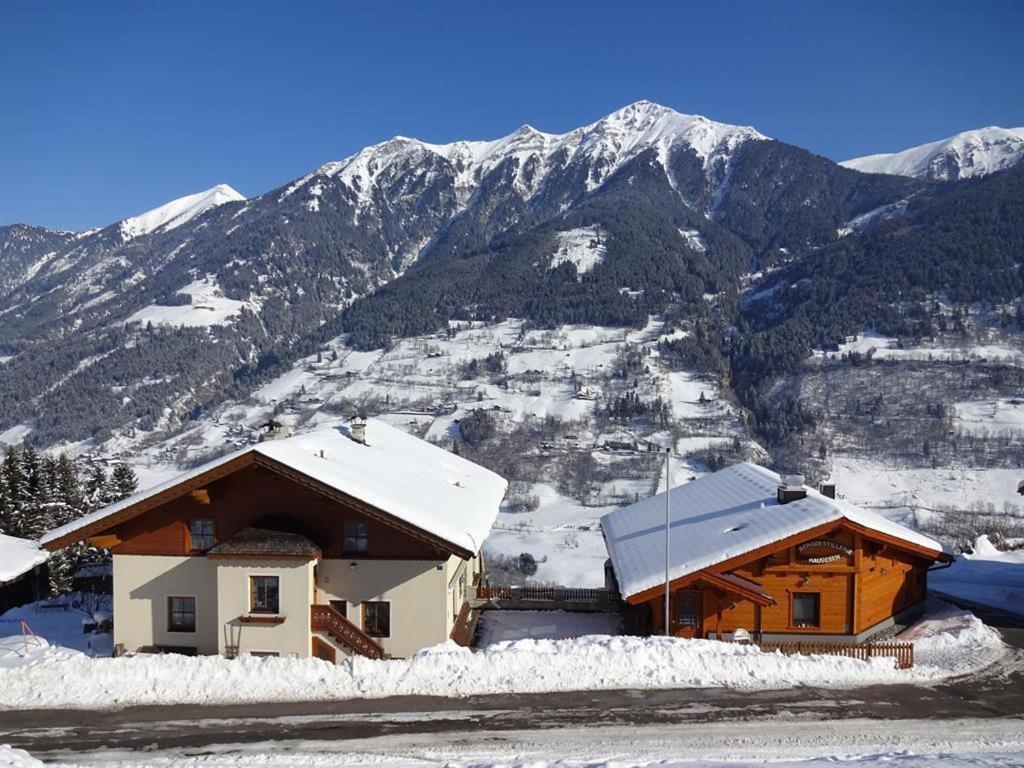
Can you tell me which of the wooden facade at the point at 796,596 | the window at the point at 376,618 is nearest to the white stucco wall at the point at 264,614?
the window at the point at 376,618

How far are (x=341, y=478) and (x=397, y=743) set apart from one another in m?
9.25

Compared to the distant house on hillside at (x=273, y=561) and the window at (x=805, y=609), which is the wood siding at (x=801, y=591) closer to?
the window at (x=805, y=609)

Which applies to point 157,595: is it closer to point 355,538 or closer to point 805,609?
point 355,538

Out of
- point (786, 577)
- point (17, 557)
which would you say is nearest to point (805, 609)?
point (786, 577)

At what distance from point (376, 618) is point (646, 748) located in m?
9.98

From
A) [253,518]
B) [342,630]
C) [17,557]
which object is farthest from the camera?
[17,557]

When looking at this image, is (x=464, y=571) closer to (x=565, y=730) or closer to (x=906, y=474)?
(x=565, y=730)

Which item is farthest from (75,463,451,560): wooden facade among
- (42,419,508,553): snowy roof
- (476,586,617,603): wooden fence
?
(476,586,617,603): wooden fence

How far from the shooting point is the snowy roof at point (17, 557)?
3288 centimetres

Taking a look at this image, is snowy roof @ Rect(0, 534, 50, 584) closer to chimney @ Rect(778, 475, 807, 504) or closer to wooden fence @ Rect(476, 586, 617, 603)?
wooden fence @ Rect(476, 586, 617, 603)

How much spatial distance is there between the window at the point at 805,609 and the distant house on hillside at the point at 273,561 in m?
11.0

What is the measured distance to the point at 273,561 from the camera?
851 inches

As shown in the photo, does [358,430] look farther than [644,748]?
Yes

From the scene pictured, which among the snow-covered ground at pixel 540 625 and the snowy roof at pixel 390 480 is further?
the snow-covered ground at pixel 540 625
